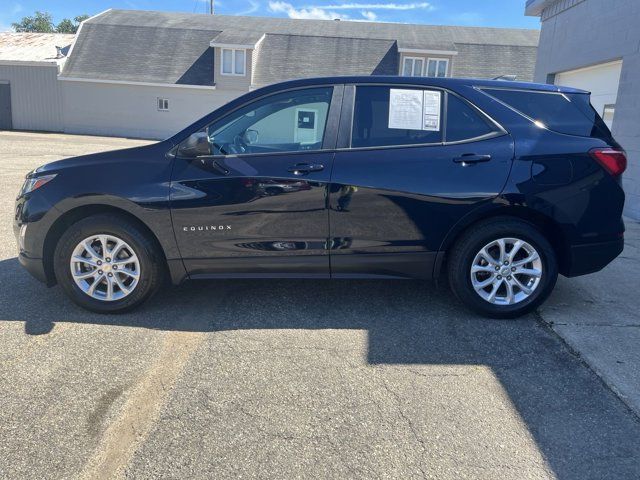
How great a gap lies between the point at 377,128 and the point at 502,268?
57.7 inches

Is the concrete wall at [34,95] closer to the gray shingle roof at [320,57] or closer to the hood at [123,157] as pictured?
the gray shingle roof at [320,57]

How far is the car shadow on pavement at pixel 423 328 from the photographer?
109 inches

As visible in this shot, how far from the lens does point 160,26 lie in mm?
31984

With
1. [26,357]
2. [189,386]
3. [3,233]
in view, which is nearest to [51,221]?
[26,357]

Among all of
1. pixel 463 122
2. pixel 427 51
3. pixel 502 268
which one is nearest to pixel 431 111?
pixel 463 122

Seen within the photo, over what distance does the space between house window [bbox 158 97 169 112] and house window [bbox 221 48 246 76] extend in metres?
3.62

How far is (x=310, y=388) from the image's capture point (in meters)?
3.18

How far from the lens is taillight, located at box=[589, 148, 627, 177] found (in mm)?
4047

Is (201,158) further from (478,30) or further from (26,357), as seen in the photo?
(478,30)

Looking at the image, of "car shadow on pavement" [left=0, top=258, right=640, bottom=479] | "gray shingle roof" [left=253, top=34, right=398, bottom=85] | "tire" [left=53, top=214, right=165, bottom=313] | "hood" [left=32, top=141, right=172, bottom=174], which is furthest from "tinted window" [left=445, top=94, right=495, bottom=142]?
"gray shingle roof" [left=253, top=34, right=398, bottom=85]

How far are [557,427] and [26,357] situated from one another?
10.7 feet

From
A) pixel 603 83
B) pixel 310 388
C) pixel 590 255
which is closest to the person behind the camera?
pixel 310 388

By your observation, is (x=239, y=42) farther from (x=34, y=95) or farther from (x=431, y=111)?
(x=431, y=111)

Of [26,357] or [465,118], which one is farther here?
[465,118]
